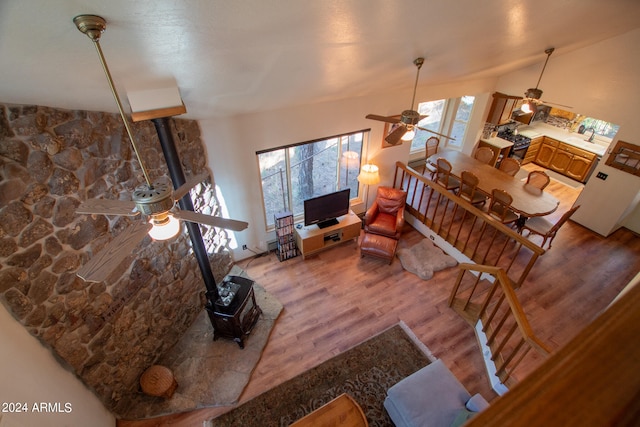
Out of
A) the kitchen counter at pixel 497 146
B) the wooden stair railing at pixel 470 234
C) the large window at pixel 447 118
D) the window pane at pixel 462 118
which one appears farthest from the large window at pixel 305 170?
the kitchen counter at pixel 497 146

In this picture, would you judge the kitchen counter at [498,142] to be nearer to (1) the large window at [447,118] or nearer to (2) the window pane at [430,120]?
(1) the large window at [447,118]

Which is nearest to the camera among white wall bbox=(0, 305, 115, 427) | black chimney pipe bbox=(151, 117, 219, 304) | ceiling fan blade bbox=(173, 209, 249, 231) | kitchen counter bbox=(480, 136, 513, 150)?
ceiling fan blade bbox=(173, 209, 249, 231)

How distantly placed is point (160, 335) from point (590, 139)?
30.7ft

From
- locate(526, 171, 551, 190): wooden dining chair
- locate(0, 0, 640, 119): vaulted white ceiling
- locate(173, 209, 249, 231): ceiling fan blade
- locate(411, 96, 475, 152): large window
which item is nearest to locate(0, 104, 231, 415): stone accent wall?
locate(0, 0, 640, 119): vaulted white ceiling

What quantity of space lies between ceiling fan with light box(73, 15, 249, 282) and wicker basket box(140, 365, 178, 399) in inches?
101

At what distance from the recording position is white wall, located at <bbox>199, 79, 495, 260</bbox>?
4207mm

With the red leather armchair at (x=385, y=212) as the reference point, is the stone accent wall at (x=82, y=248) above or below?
above

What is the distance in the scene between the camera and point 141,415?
3.37 metres

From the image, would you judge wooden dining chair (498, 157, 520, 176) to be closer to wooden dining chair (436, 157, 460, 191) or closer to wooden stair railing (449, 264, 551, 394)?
wooden dining chair (436, 157, 460, 191)

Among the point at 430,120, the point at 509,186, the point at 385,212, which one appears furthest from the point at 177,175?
the point at 430,120

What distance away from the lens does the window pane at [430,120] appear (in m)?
7.12

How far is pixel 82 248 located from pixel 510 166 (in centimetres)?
680

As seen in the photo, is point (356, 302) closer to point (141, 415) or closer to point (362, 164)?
point (362, 164)

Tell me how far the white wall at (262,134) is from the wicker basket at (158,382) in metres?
2.04
